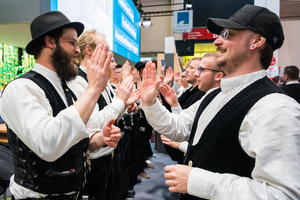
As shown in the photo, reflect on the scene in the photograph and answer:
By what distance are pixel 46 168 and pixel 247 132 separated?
980 mm

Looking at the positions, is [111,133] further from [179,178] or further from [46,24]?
[46,24]

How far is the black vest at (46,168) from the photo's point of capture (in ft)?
3.28

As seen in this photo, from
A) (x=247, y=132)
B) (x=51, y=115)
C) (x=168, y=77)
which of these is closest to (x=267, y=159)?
(x=247, y=132)

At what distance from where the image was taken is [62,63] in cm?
122

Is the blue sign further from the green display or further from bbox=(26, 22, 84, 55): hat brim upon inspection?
bbox=(26, 22, 84, 55): hat brim

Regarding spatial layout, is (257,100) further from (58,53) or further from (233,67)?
(58,53)

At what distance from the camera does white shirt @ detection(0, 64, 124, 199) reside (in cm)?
85

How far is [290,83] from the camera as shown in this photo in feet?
14.8

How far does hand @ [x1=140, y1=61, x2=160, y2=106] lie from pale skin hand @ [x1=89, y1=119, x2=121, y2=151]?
343 mm

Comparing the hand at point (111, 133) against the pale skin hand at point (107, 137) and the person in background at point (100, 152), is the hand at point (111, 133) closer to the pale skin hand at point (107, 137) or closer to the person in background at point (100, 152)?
the pale skin hand at point (107, 137)

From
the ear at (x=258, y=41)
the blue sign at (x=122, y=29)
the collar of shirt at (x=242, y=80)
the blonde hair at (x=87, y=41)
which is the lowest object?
the collar of shirt at (x=242, y=80)

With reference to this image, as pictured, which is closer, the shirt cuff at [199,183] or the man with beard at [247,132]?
the man with beard at [247,132]

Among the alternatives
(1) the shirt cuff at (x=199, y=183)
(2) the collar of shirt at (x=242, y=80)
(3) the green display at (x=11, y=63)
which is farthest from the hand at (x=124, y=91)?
(3) the green display at (x=11, y=63)

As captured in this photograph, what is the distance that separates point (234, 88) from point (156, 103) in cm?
57
